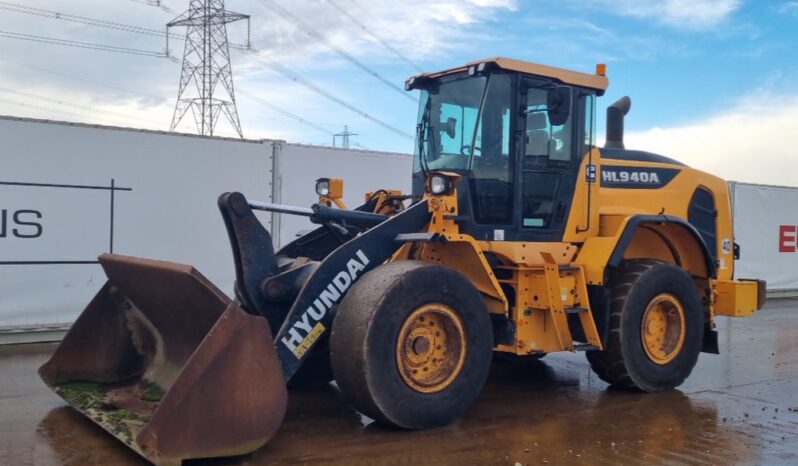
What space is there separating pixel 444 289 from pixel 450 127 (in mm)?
1770

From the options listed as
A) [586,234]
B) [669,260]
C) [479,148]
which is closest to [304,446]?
[479,148]

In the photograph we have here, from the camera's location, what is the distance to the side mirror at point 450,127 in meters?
6.59

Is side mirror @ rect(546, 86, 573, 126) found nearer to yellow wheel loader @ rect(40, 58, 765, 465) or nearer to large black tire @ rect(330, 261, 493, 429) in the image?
yellow wheel loader @ rect(40, 58, 765, 465)

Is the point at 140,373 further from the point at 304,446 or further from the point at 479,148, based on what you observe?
the point at 479,148

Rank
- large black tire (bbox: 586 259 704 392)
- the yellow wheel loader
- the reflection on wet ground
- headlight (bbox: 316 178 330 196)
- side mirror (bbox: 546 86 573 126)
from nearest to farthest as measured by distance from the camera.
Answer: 1. the yellow wheel loader
2. the reflection on wet ground
3. side mirror (bbox: 546 86 573 126)
4. large black tire (bbox: 586 259 704 392)
5. headlight (bbox: 316 178 330 196)

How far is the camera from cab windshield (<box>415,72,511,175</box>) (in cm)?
634

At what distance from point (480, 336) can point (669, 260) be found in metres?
2.79

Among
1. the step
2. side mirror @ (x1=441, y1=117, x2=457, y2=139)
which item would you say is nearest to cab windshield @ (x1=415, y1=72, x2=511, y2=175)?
side mirror @ (x1=441, y1=117, x2=457, y2=139)

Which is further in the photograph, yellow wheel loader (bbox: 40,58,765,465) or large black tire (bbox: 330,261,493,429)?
large black tire (bbox: 330,261,493,429)

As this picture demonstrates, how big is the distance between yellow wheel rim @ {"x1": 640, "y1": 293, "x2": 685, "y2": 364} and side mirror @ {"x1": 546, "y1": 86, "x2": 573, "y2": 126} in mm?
1828

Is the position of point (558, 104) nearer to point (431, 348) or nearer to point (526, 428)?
point (431, 348)

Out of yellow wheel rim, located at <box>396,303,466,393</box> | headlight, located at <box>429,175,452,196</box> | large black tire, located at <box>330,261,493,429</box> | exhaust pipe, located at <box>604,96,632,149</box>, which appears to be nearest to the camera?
large black tire, located at <box>330,261,493,429</box>

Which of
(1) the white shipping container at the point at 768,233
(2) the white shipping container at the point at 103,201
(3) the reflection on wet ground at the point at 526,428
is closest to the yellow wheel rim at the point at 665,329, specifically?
(3) the reflection on wet ground at the point at 526,428

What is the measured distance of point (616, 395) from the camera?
6.72m
